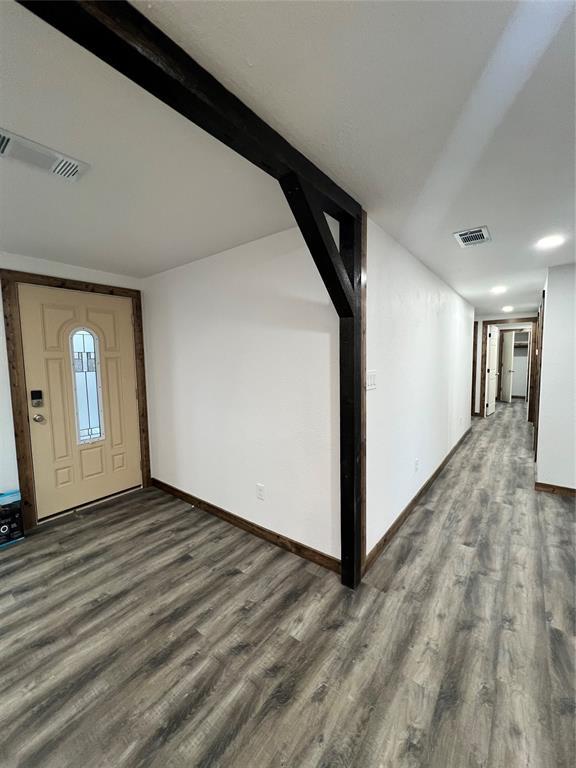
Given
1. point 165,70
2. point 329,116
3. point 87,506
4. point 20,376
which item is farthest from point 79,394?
point 329,116

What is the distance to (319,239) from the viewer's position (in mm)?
1596

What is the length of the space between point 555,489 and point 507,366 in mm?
6866

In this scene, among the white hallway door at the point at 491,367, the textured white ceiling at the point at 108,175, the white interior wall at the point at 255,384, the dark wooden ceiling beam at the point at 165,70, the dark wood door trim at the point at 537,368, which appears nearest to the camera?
the dark wooden ceiling beam at the point at 165,70

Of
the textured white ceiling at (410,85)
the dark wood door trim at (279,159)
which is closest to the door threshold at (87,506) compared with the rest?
the dark wood door trim at (279,159)

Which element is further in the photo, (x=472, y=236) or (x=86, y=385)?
(x=86, y=385)

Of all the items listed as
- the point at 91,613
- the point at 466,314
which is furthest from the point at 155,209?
the point at 466,314

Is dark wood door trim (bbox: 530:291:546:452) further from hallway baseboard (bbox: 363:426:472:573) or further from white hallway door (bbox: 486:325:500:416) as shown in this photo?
hallway baseboard (bbox: 363:426:472:573)

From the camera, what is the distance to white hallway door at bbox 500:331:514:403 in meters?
8.75

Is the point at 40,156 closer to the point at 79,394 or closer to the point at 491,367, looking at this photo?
the point at 79,394

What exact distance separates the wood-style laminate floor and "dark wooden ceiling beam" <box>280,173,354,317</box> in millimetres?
1835

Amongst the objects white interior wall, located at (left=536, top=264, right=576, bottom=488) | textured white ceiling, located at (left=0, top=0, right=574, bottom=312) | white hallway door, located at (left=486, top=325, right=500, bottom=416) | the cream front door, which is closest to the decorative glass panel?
the cream front door

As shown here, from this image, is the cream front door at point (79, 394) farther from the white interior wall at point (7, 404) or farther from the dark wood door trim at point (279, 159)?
the dark wood door trim at point (279, 159)

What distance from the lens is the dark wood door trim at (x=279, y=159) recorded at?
80 centimetres

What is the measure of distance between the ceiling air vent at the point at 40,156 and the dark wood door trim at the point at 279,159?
0.76 m
